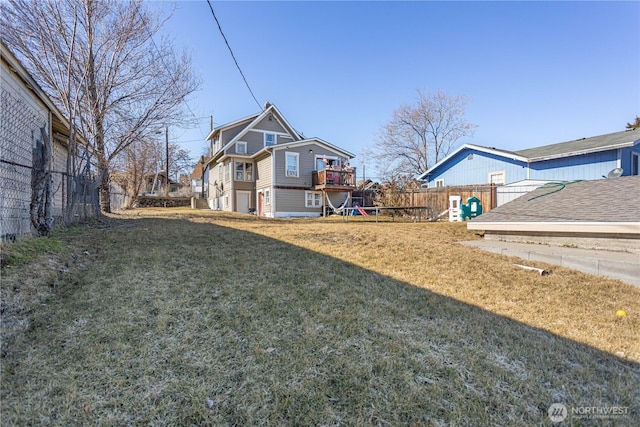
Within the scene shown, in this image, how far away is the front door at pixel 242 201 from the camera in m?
20.2

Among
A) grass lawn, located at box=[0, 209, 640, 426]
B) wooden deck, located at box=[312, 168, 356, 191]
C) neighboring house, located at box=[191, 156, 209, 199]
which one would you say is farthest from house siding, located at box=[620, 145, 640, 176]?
neighboring house, located at box=[191, 156, 209, 199]

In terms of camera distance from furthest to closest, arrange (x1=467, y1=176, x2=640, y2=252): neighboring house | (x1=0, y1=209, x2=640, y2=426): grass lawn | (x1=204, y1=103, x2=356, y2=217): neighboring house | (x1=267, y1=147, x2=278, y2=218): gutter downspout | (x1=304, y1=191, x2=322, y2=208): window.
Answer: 1. (x1=304, y1=191, x2=322, y2=208): window
2. (x1=204, y1=103, x2=356, y2=217): neighboring house
3. (x1=267, y1=147, x2=278, y2=218): gutter downspout
4. (x1=467, y1=176, x2=640, y2=252): neighboring house
5. (x1=0, y1=209, x2=640, y2=426): grass lawn

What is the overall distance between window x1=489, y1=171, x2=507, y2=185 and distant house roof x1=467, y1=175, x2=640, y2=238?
718 cm

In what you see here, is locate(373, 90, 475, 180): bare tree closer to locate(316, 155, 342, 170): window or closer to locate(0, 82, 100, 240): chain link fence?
locate(316, 155, 342, 170): window

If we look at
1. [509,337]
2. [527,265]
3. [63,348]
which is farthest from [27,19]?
[527,265]

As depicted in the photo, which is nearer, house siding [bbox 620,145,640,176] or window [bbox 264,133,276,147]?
house siding [bbox 620,145,640,176]

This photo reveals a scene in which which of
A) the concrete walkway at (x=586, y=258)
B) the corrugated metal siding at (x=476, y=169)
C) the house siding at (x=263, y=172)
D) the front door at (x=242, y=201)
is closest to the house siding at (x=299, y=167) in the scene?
the house siding at (x=263, y=172)

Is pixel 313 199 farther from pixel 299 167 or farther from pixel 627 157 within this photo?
pixel 627 157

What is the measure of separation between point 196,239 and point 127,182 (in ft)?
72.0

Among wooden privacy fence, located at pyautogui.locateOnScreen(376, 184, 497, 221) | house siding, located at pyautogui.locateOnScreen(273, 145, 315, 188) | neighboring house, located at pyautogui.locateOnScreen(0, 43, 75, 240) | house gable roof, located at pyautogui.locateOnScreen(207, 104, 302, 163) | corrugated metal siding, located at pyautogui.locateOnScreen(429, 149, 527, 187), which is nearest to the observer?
neighboring house, located at pyautogui.locateOnScreen(0, 43, 75, 240)

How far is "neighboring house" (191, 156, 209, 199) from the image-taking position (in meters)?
34.6

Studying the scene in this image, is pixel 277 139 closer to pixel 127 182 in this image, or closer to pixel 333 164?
pixel 333 164

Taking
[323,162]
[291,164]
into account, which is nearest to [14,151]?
[291,164]

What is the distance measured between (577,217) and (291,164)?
14513 millimetres
